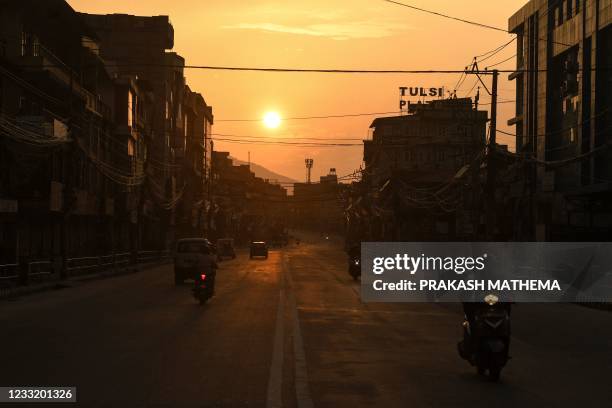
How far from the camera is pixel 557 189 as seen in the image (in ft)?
175

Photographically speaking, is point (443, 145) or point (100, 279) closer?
point (100, 279)

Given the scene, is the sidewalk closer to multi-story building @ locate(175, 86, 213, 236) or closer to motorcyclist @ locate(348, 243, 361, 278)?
motorcyclist @ locate(348, 243, 361, 278)

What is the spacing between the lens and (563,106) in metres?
54.9

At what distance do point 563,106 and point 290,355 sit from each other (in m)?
45.2

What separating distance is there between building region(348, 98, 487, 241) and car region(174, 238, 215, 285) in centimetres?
4712

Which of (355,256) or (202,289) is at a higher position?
(355,256)

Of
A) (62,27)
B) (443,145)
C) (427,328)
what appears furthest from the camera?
(443,145)

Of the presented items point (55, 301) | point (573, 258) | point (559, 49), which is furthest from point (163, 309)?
point (559, 49)

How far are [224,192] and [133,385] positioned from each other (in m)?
168

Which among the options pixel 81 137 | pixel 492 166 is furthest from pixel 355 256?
pixel 81 137

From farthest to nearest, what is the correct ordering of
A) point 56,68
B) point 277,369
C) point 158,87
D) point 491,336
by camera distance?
point 158,87, point 56,68, point 277,369, point 491,336

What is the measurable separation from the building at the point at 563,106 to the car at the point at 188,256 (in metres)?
16.1

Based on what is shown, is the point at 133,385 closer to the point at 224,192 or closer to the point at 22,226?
the point at 22,226

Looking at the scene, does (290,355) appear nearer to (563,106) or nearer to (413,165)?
(563,106)
